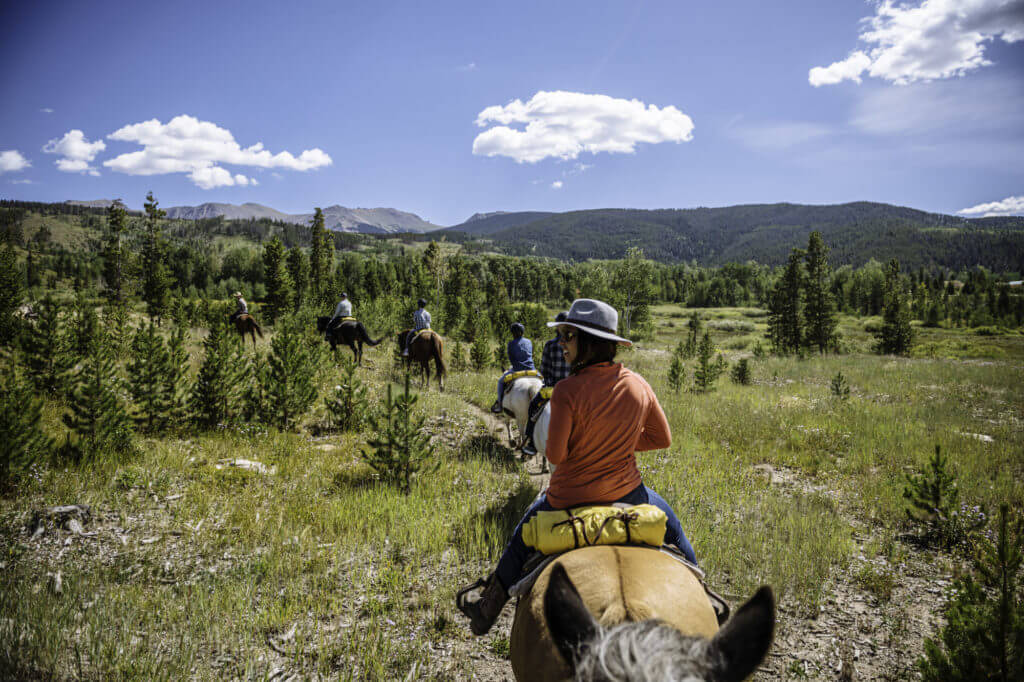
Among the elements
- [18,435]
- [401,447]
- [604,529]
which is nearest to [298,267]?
[18,435]

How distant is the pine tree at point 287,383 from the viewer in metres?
8.46

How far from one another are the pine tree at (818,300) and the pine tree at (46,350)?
4458cm

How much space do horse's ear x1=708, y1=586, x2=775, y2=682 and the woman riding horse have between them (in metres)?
1.30

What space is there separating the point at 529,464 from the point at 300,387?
5.15 meters

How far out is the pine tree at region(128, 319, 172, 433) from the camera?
7.37m

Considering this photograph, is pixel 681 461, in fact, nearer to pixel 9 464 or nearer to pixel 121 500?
pixel 121 500

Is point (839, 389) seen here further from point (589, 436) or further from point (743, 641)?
point (743, 641)

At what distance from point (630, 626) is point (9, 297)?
1835 centimetres

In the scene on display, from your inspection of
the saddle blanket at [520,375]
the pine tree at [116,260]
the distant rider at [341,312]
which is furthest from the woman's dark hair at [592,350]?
the pine tree at [116,260]

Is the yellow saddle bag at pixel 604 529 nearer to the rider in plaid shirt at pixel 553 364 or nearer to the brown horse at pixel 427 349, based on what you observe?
the rider in plaid shirt at pixel 553 364

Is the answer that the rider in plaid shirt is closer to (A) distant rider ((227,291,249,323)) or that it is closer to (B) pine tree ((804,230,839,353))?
(A) distant rider ((227,291,249,323))

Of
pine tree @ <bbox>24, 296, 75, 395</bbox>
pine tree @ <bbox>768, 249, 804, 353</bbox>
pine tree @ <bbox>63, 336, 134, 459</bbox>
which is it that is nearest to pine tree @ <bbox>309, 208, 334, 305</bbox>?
pine tree @ <bbox>24, 296, 75, 395</bbox>

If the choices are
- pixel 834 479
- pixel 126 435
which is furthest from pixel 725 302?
pixel 126 435

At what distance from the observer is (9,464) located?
5047 mm
